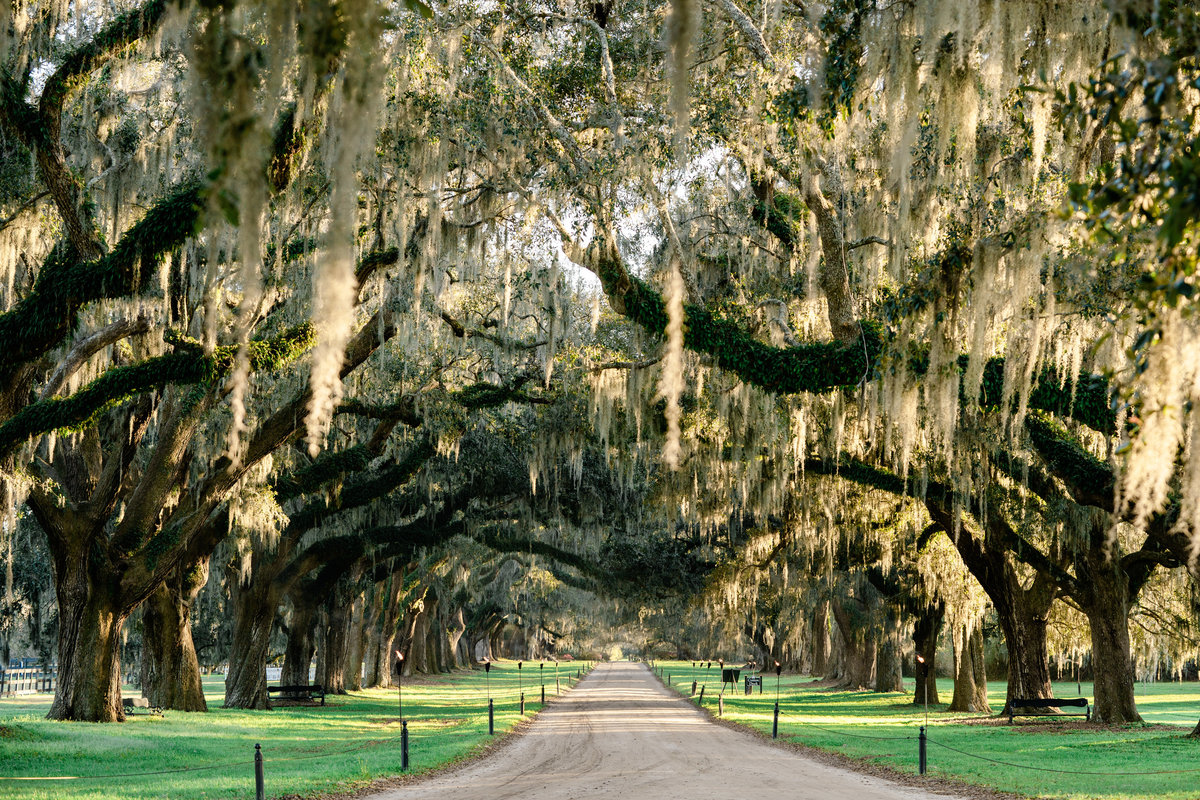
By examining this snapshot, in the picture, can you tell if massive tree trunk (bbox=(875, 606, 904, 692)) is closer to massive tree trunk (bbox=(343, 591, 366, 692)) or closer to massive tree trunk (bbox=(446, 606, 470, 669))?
massive tree trunk (bbox=(343, 591, 366, 692))

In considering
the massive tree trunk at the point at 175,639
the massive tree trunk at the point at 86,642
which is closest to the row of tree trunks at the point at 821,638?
the massive tree trunk at the point at 175,639

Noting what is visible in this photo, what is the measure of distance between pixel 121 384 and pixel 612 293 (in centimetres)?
605

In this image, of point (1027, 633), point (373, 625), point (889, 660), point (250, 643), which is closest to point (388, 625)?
point (373, 625)

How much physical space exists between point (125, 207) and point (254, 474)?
226 inches

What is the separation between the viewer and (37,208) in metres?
12.4

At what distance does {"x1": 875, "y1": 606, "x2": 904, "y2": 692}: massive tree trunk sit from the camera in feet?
102

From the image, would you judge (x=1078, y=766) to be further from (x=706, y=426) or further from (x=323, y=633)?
(x=323, y=633)

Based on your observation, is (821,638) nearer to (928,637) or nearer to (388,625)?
(928,637)

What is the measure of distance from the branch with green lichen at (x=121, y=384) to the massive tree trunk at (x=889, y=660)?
23984 millimetres

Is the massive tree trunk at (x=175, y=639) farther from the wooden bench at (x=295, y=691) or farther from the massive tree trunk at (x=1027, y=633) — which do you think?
→ the massive tree trunk at (x=1027, y=633)

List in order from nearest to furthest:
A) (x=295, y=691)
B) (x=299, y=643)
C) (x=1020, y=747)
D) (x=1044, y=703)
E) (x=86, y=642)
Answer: (x=1020, y=747) < (x=86, y=642) < (x=1044, y=703) < (x=295, y=691) < (x=299, y=643)

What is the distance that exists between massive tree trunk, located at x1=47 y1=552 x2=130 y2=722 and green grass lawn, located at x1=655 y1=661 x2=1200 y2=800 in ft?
38.9

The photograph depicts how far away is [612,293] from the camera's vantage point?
11.7 m

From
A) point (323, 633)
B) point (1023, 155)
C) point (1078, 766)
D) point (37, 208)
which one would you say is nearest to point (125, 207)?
point (37, 208)
